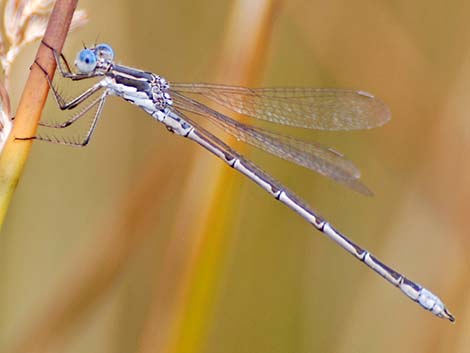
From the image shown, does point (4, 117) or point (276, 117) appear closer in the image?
point (4, 117)

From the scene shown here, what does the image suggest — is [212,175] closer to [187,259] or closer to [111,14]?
[187,259]

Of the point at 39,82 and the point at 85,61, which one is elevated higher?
the point at 85,61

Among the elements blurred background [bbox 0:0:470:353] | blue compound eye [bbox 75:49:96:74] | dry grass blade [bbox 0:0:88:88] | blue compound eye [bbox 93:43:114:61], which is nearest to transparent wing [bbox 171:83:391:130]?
blurred background [bbox 0:0:470:353]

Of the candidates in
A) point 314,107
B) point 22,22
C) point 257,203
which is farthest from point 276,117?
point 22,22

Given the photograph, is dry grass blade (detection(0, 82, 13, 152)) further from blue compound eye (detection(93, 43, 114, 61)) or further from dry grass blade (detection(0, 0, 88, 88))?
blue compound eye (detection(93, 43, 114, 61))

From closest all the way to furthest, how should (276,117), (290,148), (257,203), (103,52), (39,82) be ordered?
(39,82), (103,52), (290,148), (276,117), (257,203)

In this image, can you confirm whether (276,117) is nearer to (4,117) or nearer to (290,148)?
(290,148)

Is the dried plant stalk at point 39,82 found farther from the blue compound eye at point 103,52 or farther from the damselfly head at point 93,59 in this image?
the blue compound eye at point 103,52
